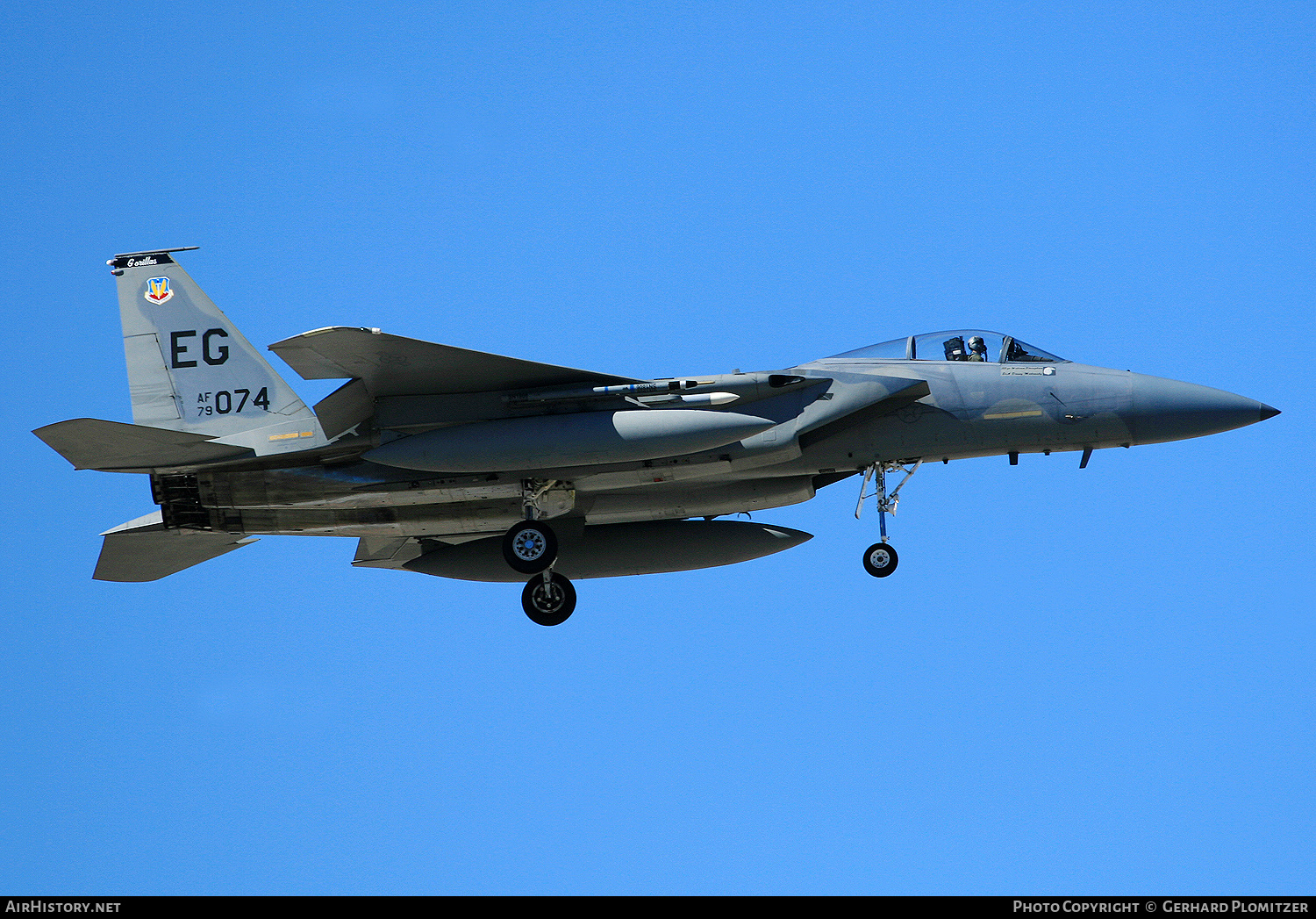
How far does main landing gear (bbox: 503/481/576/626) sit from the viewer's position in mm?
14656

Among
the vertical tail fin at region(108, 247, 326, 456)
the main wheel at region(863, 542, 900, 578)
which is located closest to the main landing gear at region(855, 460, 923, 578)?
the main wheel at region(863, 542, 900, 578)

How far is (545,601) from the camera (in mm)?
15414

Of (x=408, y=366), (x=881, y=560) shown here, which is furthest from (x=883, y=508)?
(x=408, y=366)

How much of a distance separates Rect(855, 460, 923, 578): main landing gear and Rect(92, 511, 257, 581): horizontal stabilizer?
791 cm

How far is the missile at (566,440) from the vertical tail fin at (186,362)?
96.1 inches

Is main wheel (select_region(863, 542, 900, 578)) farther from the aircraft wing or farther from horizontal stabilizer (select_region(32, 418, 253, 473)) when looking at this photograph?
horizontal stabilizer (select_region(32, 418, 253, 473))

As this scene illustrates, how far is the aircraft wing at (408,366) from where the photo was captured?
42.5 feet

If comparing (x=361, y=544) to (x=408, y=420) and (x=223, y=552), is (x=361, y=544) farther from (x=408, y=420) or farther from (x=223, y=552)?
(x=408, y=420)

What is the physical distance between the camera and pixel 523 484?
14.8 metres

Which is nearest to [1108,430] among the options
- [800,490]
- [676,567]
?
[800,490]

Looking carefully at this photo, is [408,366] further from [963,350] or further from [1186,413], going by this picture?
[1186,413]

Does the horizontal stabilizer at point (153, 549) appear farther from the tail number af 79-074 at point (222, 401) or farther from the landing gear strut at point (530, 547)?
the landing gear strut at point (530, 547)

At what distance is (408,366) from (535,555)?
2.67 m

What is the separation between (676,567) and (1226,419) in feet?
22.2
